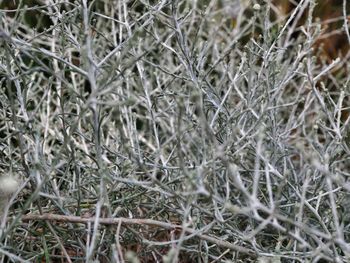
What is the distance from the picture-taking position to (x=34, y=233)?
3.07 ft

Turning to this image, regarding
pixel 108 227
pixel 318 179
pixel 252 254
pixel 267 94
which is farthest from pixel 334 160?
pixel 108 227

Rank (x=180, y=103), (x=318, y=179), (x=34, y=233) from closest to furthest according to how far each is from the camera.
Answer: (x=180, y=103), (x=34, y=233), (x=318, y=179)

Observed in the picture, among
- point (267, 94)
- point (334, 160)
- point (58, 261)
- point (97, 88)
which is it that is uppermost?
point (97, 88)

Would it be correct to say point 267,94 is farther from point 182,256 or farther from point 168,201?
point 182,256

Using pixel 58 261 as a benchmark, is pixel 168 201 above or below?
above

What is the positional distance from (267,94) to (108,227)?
33 cm

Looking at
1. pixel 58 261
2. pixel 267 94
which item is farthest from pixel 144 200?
pixel 267 94

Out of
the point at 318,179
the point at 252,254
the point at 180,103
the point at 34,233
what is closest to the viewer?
→ the point at 180,103

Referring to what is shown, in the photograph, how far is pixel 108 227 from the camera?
2.85 ft

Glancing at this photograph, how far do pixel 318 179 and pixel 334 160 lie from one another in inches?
2.1

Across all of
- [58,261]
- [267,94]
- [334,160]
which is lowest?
[58,261]

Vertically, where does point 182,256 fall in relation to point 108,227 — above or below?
below

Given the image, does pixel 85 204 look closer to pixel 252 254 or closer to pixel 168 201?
pixel 168 201

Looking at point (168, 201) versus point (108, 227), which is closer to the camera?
point (108, 227)
